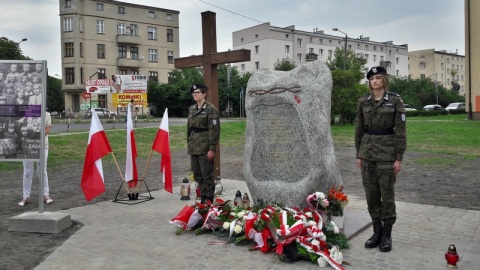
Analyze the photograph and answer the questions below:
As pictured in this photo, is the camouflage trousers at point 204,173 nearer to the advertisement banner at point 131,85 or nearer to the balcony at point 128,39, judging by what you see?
the advertisement banner at point 131,85

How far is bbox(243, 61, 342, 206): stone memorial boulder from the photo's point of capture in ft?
18.7

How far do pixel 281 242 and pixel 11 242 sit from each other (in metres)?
3.52

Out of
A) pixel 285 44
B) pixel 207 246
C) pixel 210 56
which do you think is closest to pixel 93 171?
pixel 207 246

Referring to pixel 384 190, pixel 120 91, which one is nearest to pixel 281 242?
pixel 384 190

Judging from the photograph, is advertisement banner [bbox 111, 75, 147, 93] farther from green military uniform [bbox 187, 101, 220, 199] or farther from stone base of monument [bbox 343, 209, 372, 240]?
stone base of monument [bbox 343, 209, 372, 240]

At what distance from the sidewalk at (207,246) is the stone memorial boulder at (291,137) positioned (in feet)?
3.21

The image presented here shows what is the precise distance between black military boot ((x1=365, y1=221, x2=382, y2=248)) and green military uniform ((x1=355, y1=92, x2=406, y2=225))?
60 mm

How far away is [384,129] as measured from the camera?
4.94m

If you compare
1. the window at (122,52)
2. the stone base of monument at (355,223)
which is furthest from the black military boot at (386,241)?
the window at (122,52)

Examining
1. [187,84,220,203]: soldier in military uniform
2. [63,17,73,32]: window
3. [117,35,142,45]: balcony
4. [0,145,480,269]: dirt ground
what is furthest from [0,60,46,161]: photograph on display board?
[117,35,142,45]: balcony

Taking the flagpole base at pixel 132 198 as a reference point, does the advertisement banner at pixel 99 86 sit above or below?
above

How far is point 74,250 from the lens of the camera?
5152mm

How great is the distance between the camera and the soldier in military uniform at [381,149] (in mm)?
4855

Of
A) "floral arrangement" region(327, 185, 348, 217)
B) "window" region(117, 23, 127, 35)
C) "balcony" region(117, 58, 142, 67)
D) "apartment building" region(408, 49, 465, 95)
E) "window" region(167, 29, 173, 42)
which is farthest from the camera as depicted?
"apartment building" region(408, 49, 465, 95)
